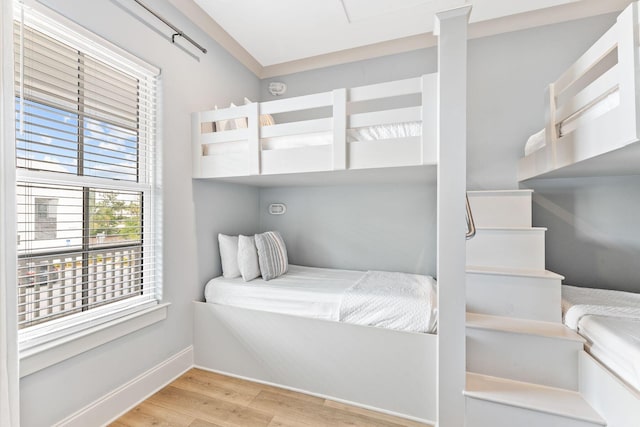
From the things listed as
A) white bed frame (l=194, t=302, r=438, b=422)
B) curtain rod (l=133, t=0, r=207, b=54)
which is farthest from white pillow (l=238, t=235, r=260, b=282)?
A: curtain rod (l=133, t=0, r=207, b=54)

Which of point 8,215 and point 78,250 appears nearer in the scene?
point 8,215

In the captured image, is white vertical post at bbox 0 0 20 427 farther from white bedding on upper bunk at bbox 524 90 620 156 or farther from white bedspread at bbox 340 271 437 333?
white bedding on upper bunk at bbox 524 90 620 156

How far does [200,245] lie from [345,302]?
129 cm

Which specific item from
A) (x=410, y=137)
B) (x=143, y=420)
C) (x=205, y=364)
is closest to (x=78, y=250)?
(x=143, y=420)

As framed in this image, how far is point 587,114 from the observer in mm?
1468

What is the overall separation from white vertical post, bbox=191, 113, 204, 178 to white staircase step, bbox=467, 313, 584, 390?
86.4 inches

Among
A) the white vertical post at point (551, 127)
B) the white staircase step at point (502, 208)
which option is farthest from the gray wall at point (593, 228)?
the white vertical post at point (551, 127)

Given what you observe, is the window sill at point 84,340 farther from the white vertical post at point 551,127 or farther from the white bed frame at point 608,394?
the white vertical post at point 551,127

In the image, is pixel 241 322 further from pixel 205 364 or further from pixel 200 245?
pixel 200 245

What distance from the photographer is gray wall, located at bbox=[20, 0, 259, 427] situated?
1386mm

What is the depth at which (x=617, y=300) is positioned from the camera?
1805mm

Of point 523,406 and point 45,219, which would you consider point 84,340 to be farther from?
point 523,406

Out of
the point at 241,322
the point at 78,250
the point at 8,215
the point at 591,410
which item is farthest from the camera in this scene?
the point at 241,322

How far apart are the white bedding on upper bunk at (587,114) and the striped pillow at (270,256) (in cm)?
220
